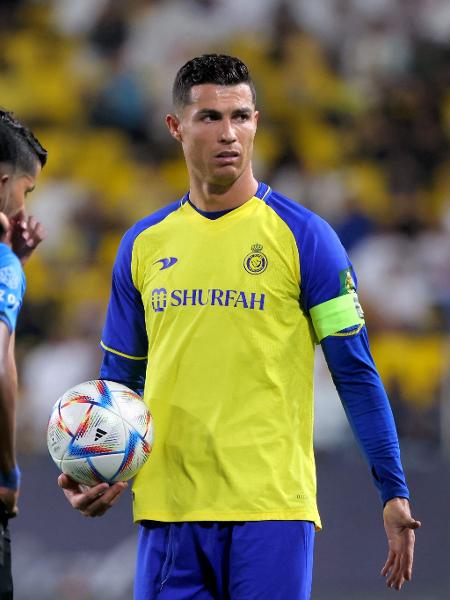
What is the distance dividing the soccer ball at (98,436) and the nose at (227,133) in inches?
35.7

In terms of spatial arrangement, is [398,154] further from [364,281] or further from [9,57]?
[9,57]

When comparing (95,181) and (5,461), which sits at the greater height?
(95,181)

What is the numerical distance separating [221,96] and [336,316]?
83 centimetres

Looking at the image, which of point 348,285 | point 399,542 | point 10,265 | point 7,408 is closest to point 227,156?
point 348,285

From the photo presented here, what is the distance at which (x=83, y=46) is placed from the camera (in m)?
10.4

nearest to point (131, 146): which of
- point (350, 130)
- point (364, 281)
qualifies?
point (350, 130)

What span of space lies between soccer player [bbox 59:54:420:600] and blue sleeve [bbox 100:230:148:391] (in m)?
0.13

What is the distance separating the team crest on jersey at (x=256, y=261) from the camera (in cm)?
362

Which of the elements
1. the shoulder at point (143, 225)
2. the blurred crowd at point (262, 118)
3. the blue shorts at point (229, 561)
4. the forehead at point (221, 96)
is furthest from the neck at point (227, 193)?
the blurred crowd at point (262, 118)

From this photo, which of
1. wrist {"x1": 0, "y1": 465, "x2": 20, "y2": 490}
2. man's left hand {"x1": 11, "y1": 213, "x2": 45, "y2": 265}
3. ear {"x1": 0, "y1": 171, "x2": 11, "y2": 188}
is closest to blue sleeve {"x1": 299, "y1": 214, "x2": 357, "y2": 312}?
man's left hand {"x1": 11, "y1": 213, "x2": 45, "y2": 265}

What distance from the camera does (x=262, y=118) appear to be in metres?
10.1

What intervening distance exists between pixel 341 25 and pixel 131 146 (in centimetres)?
222

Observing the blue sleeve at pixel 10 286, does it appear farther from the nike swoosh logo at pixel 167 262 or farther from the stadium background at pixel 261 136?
the stadium background at pixel 261 136

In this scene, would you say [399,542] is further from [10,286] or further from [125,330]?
[10,286]
